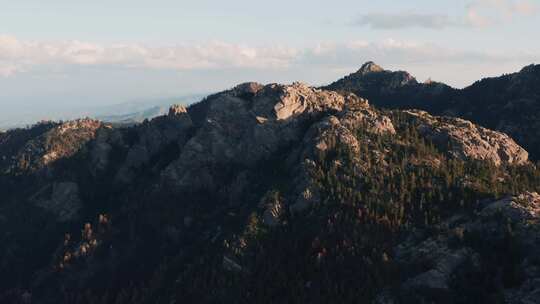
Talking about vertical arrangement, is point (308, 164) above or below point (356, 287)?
above

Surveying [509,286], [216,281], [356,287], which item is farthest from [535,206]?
[216,281]

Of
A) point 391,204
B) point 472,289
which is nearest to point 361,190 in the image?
point 391,204

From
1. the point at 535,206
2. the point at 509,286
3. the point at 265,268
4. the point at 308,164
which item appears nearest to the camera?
the point at 509,286

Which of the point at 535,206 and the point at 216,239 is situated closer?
the point at 535,206

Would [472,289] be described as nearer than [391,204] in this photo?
Yes

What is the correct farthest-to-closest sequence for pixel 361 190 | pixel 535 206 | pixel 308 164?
pixel 308 164
pixel 361 190
pixel 535 206

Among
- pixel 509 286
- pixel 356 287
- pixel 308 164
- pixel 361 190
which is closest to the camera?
pixel 509 286

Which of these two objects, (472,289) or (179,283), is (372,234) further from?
(179,283)

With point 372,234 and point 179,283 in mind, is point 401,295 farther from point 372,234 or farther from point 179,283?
point 179,283

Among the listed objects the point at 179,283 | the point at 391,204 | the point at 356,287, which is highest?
the point at 391,204
